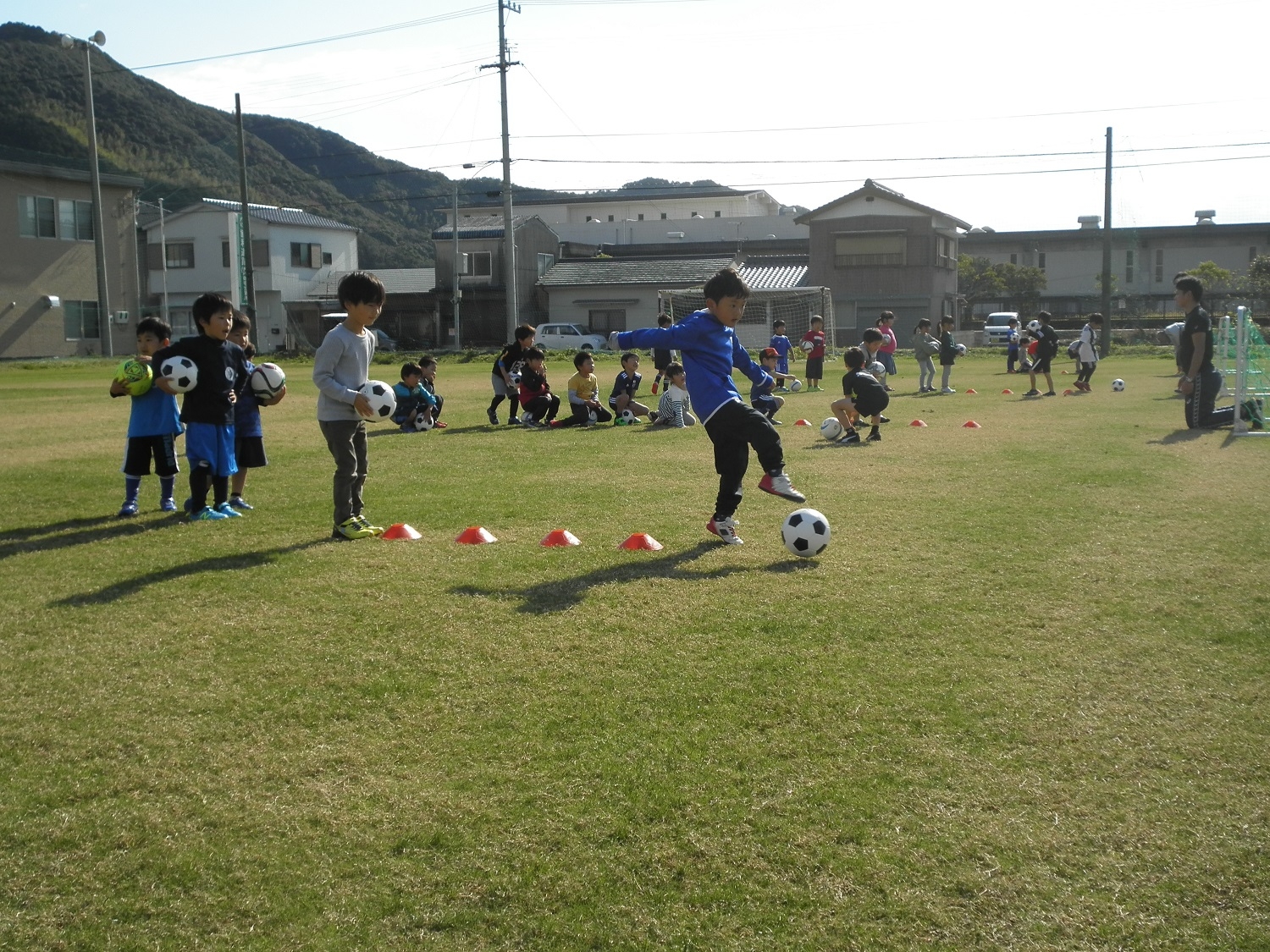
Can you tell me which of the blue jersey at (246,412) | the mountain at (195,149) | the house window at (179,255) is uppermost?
the mountain at (195,149)

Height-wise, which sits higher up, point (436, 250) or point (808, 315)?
point (436, 250)

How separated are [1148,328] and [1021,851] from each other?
180 ft

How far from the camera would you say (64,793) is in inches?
144

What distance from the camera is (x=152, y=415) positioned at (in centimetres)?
898

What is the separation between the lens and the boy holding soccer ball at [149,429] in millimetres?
8969

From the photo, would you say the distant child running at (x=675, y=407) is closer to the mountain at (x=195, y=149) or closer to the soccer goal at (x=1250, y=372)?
the soccer goal at (x=1250, y=372)

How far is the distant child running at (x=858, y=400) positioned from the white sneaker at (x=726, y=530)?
6528mm

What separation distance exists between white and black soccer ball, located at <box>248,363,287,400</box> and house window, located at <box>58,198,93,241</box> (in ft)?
139

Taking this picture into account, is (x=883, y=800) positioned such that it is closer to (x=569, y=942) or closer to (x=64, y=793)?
(x=569, y=942)

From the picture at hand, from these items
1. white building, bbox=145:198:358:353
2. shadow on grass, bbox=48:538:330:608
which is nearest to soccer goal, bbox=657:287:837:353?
white building, bbox=145:198:358:353

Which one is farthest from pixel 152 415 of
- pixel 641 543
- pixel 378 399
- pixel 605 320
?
pixel 605 320

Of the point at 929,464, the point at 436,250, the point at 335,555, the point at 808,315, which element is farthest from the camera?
the point at 436,250

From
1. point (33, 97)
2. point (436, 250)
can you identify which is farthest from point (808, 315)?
point (33, 97)

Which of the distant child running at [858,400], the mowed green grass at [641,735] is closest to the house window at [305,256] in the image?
the distant child running at [858,400]
